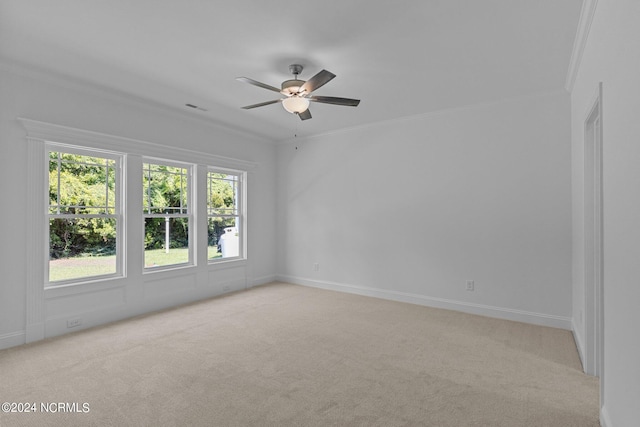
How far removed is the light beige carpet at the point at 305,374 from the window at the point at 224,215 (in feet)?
5.20

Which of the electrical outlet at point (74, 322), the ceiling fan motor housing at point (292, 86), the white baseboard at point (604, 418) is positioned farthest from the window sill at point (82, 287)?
the white baseboard at point (604, 418)

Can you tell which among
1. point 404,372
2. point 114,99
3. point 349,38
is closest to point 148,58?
point 114,99

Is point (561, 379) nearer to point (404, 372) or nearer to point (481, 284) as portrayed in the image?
point (404, 372)

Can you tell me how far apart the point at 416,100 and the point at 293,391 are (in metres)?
3.62

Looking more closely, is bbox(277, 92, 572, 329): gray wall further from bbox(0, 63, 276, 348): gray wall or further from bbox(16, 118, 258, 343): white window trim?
bbox(16, 118, 258, 343): white window trim

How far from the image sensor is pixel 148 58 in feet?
10.4

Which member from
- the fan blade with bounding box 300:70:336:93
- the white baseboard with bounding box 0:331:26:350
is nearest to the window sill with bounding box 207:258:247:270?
the white baseboard with bounding box 0:331:26:350

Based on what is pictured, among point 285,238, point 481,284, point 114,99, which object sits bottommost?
point 481,284

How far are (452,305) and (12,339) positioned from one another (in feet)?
16.7

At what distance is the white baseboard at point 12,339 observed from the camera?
326 centimetres

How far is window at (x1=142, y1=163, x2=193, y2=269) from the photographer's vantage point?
15.1ft

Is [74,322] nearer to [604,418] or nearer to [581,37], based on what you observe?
[604,418]

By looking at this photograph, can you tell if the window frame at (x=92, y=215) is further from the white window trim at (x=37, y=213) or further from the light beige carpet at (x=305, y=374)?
the light beige carpet at (x=305, y=374)

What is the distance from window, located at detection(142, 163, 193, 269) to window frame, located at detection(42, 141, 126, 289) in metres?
0.32
